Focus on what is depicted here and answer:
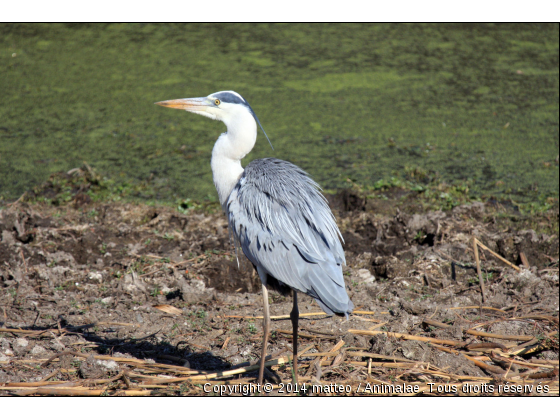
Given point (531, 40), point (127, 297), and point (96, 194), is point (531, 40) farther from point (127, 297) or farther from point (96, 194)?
point (127, 297)

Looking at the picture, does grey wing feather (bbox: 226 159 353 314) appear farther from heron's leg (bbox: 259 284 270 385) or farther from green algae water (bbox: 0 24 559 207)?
green algae water (bbox: 0 24 559 207)

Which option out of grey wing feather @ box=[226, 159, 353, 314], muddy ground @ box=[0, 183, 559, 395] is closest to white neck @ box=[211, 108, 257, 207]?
grey wing feather @ box=[226, 159, 353, 314]

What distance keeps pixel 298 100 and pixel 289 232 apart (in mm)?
5160

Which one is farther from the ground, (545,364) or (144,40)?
(144,40)

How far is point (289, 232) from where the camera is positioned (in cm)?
341

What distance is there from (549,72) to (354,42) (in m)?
3.23

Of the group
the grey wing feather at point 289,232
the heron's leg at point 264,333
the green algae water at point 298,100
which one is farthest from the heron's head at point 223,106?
the green algae water at point 298,100

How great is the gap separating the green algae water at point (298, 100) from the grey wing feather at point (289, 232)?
279 centimetres

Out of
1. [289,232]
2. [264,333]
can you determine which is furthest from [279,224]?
[264,333]

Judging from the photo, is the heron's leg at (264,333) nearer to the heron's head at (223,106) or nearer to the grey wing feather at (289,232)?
the grey wing feather at (289,232)

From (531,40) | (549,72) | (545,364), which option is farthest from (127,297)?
(531,40)

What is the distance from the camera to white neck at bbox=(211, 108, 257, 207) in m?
3.75

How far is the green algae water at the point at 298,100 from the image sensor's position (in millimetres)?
6766

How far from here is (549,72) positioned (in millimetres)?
9047
